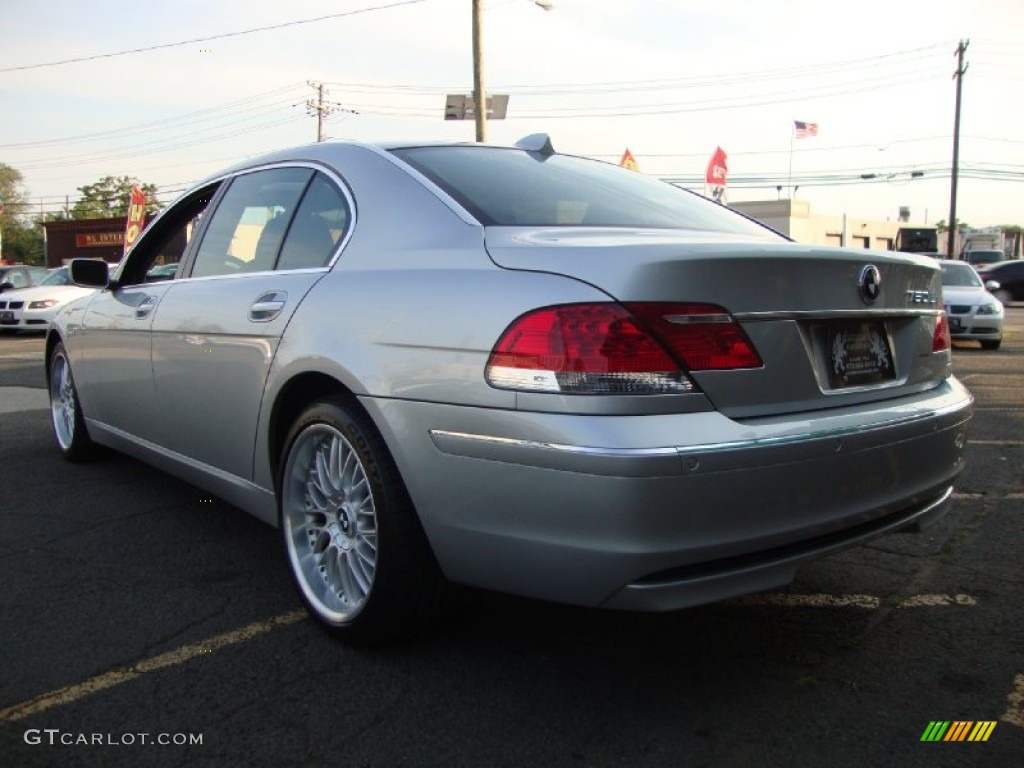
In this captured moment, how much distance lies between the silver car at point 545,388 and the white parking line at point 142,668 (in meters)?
0.17

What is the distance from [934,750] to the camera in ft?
7.02

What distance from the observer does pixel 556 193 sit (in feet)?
9.96

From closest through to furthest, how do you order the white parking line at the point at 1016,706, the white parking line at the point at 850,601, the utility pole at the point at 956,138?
the white parking line at the point at 1016,706
the white parking line at the point at 850,601
the utility pole at the point at 956,138

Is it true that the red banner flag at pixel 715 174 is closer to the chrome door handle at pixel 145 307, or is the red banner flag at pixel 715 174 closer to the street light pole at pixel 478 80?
the street light pole at pixel 478 80

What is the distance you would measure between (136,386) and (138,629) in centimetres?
151

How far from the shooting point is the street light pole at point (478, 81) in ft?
60.0

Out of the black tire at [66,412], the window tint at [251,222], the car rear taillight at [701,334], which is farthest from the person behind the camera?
the black tire at [66,412]

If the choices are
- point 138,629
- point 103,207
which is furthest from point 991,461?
point 103,207

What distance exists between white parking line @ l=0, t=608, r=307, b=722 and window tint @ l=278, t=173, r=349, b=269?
1.25m

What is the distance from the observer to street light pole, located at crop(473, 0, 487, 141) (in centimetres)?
1830

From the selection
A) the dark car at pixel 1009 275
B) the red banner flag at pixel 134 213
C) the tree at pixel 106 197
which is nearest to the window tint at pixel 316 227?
the red banner flag at pixel 134 213

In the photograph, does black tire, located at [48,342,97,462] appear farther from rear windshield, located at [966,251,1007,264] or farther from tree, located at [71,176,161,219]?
tree, located at [71,176,161,219]

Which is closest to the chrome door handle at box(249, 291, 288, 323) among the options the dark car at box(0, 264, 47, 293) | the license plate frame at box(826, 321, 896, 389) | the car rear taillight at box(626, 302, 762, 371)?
the car rear taillight at box(626, 302, 762, 371)

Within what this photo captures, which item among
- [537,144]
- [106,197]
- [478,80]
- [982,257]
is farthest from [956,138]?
[106,197]
